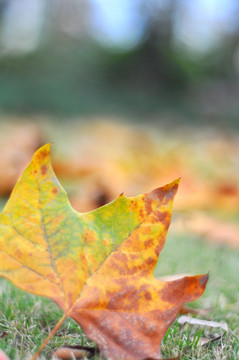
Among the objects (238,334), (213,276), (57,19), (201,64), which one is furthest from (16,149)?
(57,19)

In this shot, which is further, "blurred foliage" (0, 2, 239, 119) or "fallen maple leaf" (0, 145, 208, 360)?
"blurred foliage" (0, 2, 239, 119)

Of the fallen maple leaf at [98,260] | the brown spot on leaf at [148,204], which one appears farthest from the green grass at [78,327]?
the brown spot on leaf at [148,204]

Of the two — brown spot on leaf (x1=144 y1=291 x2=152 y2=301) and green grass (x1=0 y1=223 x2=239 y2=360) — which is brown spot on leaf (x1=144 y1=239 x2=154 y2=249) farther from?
green grass (x1=0 y1=223 x2=239 y2=360)

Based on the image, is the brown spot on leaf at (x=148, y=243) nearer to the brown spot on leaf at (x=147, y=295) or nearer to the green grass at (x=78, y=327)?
the brown spot on leaf at (x=147, y=295)

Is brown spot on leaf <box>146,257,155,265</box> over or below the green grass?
over

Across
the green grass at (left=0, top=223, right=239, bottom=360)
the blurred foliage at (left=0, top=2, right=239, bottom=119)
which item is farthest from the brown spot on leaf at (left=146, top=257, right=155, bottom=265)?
the blurred foliage at (left=0, top=2, right=239, bottom=119)

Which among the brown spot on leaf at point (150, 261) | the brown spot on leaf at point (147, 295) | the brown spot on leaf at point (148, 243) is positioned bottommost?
the brown spot on leaf at point (147, 295)

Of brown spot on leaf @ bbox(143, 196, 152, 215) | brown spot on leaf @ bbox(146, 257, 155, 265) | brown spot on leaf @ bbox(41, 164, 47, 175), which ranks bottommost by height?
brown spot on leaf @ bbox(146, 257, 155, 265)

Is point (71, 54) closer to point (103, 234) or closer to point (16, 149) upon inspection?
point (16, 149)
